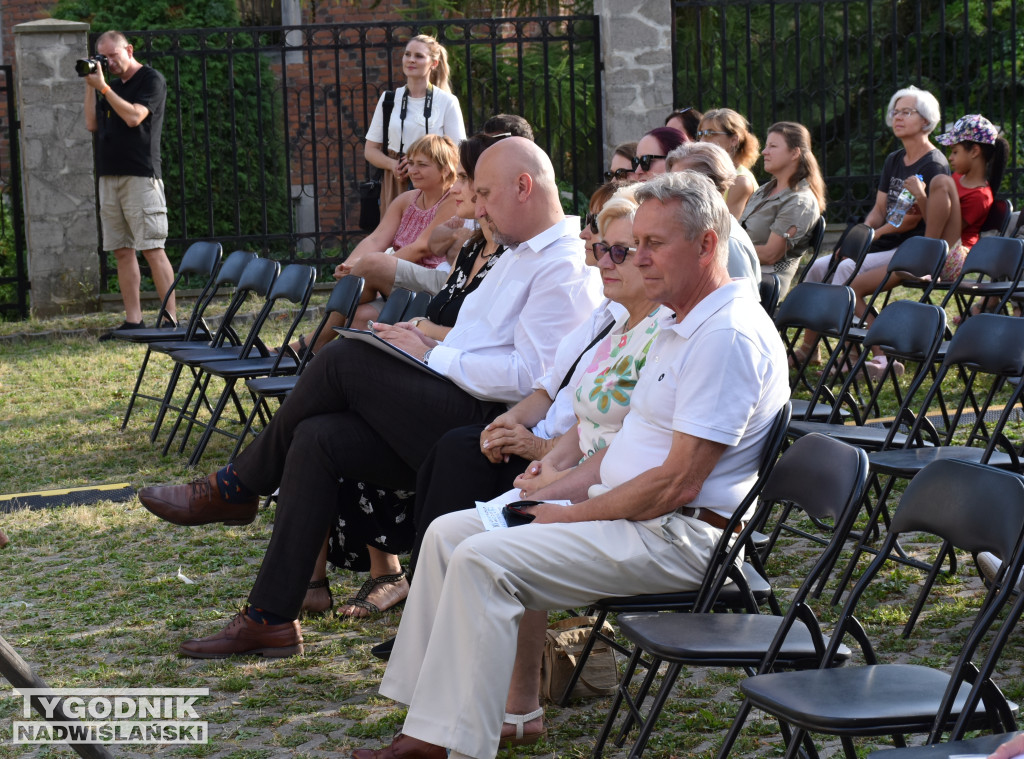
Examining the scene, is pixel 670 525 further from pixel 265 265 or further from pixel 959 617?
pixel 265 265

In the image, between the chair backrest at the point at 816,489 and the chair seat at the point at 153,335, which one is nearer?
the chair backrest at the point at 816,489

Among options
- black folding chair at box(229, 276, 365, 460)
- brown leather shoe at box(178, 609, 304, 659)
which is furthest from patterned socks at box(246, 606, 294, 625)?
black folding chair at box(229, 276, 365, 460)

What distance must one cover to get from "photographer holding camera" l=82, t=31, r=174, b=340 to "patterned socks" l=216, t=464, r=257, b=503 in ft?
17.2

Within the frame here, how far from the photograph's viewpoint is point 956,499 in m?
2.84

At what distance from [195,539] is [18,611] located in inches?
37.1

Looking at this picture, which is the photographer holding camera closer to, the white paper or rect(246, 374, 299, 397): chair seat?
rect(246, 374, 299, 397): chair seat

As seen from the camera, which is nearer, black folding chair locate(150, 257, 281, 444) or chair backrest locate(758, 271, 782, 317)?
chair backrest locate(758, 271, 782, 317)

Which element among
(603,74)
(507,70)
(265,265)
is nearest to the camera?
(265,265)

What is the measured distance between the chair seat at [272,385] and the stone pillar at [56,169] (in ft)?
17.0

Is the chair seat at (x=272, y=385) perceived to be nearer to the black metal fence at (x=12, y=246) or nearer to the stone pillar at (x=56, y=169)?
the stone pillar at (x=56, y=169)

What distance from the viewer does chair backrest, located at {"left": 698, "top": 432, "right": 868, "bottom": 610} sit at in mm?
3012

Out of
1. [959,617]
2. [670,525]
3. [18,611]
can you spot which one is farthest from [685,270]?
[18,611]

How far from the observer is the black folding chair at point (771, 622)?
2.87m

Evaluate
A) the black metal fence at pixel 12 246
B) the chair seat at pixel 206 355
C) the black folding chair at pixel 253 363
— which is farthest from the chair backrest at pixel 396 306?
the black metal fence at pixel 12 246
